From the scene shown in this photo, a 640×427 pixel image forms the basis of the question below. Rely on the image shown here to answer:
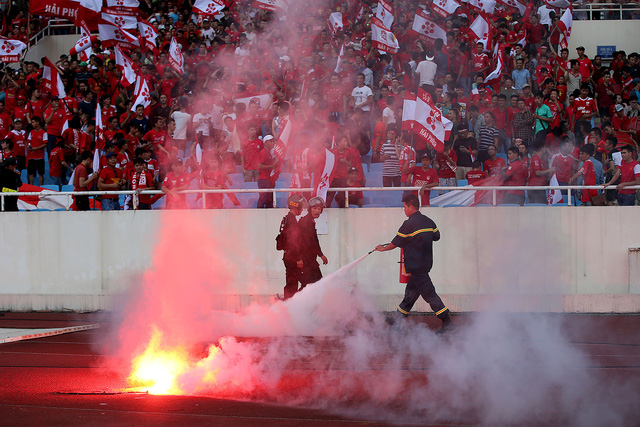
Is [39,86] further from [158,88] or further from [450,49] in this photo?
[450,49]

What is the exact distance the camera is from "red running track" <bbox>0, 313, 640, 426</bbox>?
19.5 ft

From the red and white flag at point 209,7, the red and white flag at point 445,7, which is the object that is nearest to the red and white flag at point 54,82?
the red and white flag at point 209,7

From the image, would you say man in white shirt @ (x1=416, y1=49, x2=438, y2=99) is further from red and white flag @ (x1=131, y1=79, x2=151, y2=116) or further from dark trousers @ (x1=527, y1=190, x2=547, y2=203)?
red and white flag @ (x1=131, y1=79, x2=151, y2=116)

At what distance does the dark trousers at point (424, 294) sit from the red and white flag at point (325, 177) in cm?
290

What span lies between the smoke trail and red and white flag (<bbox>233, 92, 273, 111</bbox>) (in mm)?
2558

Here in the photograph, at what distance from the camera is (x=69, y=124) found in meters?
15.7

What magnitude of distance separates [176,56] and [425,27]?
13.3 ft

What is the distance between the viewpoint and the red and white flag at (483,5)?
38.3 feet

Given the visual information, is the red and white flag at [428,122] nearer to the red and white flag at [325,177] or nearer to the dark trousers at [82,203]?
the red and white flag at [325,177]

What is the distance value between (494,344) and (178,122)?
6.24 metres

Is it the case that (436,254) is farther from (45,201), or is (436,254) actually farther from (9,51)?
(9,51)

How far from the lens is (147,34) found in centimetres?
1434

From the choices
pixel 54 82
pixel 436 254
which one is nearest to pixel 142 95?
pixel 54 82

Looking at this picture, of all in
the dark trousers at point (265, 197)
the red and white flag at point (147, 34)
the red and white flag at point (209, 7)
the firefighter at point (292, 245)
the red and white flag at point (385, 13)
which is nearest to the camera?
the red and white flag at point (209, 7)
